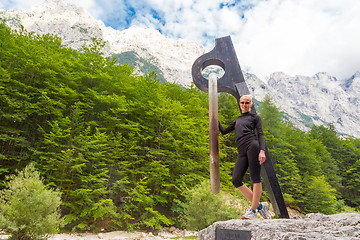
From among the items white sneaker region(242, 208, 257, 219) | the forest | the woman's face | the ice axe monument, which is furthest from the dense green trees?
the woman's face

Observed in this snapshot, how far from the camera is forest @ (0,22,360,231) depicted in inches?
429

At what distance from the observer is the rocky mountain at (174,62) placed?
110500 millimetres

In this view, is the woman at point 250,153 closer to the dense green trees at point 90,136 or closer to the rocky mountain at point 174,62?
the dense green trees at point 90,136

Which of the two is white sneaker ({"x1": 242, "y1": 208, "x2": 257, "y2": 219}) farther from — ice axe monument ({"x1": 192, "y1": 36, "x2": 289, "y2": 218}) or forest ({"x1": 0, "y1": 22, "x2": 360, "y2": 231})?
forest ({"x1": 0, "y1": 22, "x2": 360, "y2": 231})

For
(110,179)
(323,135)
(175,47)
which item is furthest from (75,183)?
(175,47)

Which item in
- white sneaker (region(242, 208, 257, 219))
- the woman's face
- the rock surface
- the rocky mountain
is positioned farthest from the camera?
the rocky mountain

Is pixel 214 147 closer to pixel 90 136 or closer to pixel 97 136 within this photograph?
pixel 97 136

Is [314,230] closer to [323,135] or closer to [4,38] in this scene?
[4,38]

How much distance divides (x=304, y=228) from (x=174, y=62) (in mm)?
149716

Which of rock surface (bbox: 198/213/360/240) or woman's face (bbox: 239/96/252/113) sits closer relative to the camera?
rock surface (bbox: 198/213/360/240)

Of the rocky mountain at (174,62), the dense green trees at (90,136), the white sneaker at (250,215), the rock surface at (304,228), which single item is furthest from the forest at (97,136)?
the rocky mountain at (174,62)

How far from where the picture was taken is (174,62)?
14625cm

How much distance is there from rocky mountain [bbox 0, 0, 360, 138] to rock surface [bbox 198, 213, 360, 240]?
324 ft

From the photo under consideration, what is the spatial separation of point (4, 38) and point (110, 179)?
10.6 metres
